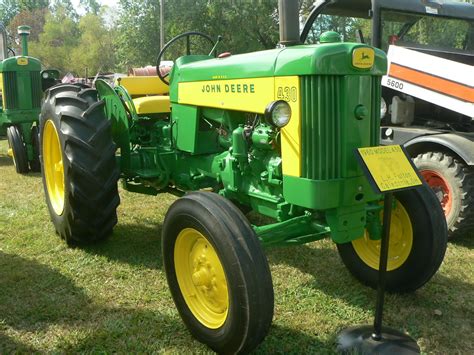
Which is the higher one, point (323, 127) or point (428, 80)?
point (428, 80)

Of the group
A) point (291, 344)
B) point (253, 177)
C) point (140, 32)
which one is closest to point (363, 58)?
point (253, 177)

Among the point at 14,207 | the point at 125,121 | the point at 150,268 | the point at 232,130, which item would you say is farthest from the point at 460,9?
the point at 14,207

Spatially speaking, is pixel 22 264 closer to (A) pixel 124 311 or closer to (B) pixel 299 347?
(A) pixel 124 311

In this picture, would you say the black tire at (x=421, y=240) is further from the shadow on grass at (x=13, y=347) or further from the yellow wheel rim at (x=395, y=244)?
the shadow on grass at (x=13, y=347)

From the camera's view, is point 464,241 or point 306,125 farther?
point 464,241

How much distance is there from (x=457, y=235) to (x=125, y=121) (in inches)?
123

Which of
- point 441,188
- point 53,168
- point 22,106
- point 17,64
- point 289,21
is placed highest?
point 17,64

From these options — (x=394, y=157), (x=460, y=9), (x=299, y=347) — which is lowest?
(x=299, y=347)

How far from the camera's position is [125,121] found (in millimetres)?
4180

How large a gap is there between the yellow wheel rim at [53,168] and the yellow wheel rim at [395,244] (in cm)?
261

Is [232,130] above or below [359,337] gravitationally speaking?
above

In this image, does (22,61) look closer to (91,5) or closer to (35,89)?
(35,89)

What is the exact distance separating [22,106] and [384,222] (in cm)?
680

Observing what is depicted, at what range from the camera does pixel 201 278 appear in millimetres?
2684
